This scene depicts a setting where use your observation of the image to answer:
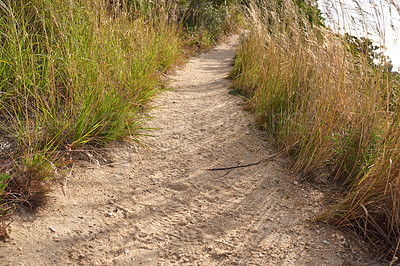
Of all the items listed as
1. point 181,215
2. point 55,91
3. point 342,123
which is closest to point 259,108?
point 342,123

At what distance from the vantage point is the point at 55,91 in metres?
2.85

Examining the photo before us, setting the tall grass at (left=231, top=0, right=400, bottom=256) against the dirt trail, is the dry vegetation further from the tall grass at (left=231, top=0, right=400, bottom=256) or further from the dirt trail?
the dirt trail

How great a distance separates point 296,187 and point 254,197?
387 mm

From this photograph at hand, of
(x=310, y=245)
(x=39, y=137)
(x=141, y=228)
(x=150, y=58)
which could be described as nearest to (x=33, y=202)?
(x=39, y=137)

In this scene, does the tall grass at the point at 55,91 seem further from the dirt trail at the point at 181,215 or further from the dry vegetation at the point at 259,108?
the dirt trail at the point at 181,215

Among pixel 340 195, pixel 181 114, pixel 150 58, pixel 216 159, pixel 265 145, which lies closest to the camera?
pixel 340 195

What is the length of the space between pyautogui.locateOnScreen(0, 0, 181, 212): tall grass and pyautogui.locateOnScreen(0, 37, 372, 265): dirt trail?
0.21m

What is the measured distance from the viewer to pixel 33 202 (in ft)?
6.30

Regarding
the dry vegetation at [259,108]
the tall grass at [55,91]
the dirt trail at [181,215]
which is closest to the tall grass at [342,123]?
the dry vegetation at [259,108]

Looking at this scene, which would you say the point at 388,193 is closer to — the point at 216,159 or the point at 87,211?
the point at 216,159

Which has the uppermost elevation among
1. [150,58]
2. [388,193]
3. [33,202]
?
[150,58]

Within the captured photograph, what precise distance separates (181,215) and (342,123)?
1.45m

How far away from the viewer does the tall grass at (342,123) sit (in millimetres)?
2033

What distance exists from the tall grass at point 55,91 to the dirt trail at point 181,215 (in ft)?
0.69
